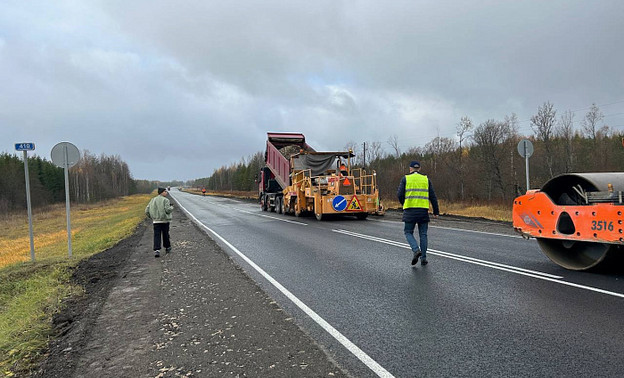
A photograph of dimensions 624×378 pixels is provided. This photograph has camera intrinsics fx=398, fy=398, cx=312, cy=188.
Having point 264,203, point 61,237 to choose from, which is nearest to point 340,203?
point 264,203

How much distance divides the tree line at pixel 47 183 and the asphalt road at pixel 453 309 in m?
29.5

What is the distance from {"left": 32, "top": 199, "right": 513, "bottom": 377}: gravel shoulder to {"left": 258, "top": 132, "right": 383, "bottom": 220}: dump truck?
9.78 m

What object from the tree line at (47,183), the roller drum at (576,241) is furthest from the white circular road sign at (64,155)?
the tree line at (47,183)

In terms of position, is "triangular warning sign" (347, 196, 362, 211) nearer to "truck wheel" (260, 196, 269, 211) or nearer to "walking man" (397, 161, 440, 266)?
"walking man" (397, 161, 440, 266)

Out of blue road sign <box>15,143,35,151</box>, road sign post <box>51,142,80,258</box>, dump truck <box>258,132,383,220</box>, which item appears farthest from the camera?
dump truck <box>258,132,383,220</box>

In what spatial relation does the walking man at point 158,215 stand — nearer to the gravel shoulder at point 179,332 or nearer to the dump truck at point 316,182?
the gravel shoulder at point 179,332

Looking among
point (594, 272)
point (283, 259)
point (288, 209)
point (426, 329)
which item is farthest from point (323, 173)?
point (426, 329)

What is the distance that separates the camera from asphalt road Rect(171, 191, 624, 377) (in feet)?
10.8

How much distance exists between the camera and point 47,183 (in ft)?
216

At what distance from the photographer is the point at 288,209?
20.7m

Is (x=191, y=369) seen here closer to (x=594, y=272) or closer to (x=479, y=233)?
(x=594, y=272)

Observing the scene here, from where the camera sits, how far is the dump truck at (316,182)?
1673 centimetres

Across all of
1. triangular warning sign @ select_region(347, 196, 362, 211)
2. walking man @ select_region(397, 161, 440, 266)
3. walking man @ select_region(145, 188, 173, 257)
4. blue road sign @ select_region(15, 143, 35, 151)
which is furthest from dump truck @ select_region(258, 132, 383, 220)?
blue road sign @ select_region(15, 143, 35, 151)

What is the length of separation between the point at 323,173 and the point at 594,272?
43.6 feet
